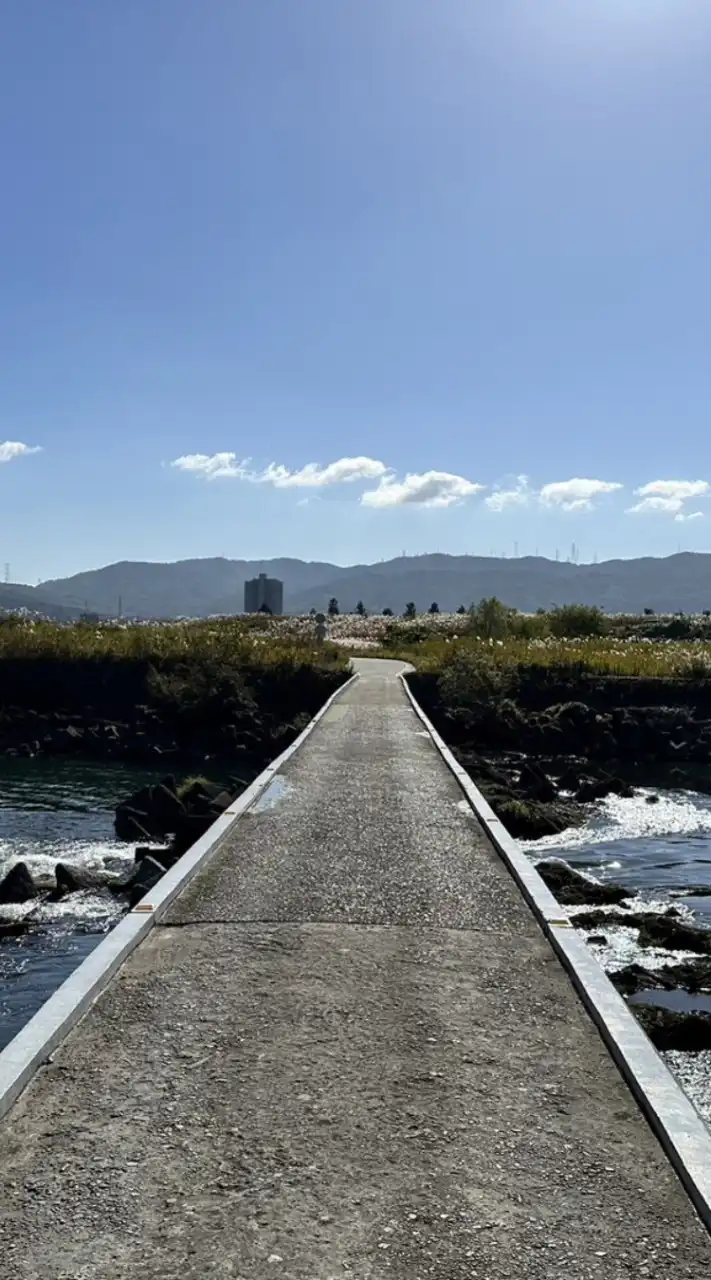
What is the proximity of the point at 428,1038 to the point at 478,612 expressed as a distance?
49887mm

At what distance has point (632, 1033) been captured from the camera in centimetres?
545

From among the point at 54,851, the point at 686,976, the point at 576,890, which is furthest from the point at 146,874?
the point at 686,976

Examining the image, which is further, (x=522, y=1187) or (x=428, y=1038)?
(x=428, y=1038)

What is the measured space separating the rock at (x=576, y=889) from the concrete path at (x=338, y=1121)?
12.7 feet

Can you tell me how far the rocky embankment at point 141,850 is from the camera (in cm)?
1148

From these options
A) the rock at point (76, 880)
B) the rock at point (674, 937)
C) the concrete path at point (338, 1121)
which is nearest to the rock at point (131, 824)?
the rock at point (76, 880)

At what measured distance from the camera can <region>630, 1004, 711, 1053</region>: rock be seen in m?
7.35

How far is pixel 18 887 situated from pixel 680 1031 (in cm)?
713

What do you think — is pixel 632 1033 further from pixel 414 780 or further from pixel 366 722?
pixel 366 722

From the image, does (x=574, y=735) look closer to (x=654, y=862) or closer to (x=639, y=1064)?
(x=654, y=862)

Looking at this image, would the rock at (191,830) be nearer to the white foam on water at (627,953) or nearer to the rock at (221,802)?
the rock at (221,802)

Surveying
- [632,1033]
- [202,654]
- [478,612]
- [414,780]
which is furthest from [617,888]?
[478,612]

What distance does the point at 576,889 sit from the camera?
38.1 ft

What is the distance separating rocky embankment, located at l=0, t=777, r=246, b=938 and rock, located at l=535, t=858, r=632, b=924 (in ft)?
12.7
